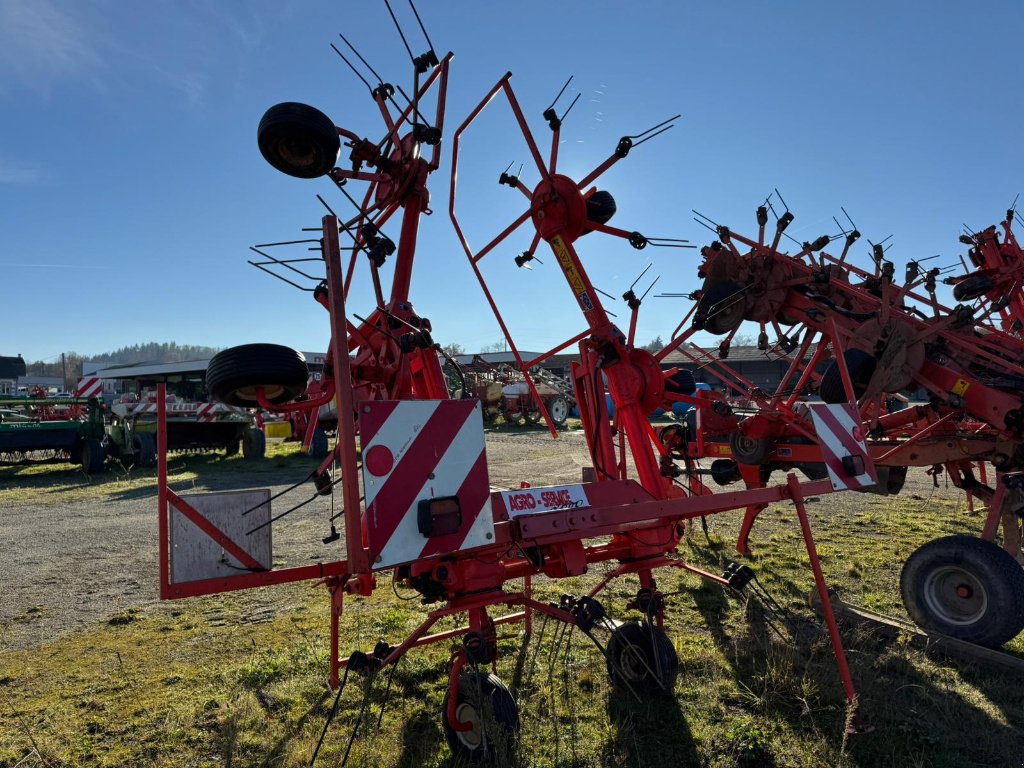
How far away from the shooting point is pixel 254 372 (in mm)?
2586

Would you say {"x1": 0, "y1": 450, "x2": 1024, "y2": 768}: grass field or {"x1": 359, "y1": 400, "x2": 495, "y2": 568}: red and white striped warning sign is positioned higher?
{"x1": 359, "y1": 400, "x2": 495, "y2": 568}: red and white striped warning sign

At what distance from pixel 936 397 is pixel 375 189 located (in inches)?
194

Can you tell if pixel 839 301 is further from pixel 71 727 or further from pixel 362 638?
pixel 71 727

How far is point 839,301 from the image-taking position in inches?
228

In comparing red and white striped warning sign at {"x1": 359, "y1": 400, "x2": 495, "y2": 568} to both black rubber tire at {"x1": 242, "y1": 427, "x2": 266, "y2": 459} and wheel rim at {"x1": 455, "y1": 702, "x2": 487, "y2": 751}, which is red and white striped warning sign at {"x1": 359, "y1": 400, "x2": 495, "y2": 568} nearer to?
wheel rim at {"x1": 455, "y1": 702, "x2": 487, "y2": 751}

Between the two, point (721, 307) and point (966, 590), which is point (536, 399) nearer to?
point (721, 307)

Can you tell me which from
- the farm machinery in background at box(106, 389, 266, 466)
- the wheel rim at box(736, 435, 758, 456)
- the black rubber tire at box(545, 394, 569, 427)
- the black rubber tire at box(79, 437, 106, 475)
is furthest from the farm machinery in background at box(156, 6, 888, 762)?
the black rubber tire at box(545, 394, 569, 427)

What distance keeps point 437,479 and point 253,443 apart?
49.5 ft

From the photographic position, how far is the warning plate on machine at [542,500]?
2.85 metres

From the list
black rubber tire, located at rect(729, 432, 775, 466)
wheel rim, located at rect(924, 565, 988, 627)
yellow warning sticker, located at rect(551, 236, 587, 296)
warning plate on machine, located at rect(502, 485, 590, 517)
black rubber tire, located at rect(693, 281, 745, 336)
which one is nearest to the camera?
warning plate on machine, located at rect(502, 485, 590, 517)

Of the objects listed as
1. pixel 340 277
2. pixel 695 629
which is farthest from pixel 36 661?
pixel 695 629

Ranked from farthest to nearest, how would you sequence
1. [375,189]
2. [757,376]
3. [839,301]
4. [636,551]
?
[757,376], [839,301], [375,189], [636,551]

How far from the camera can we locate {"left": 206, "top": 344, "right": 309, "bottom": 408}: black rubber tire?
2.60 meters

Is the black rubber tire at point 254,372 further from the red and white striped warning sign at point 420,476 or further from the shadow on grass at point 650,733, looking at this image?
Result: the shadow on grass at point 650,733
